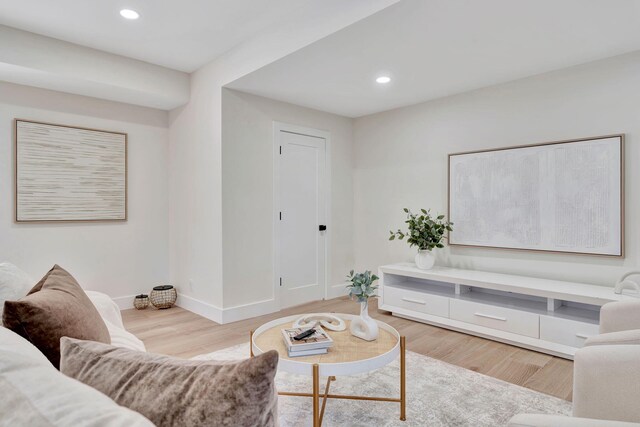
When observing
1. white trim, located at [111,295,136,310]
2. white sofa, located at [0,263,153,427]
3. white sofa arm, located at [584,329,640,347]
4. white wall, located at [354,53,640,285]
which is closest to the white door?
white wall, located at [354,53,640,285]

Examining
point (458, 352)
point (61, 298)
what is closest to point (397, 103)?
point (458, 352)

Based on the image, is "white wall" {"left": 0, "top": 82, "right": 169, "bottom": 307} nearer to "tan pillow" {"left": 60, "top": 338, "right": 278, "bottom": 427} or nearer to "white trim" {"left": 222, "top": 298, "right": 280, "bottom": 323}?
"white trim" {"left": 222, "top": 298, "right": 280, "bottom": 323}

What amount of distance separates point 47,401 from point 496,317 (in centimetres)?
326

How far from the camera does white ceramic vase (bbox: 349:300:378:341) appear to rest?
197cm

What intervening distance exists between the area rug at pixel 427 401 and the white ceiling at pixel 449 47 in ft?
7.67

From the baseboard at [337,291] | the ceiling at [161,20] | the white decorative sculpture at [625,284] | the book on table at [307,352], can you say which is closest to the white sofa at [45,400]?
the book on table at [307,352]

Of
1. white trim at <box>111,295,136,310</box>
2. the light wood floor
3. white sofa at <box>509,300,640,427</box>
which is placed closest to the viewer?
white sofa at <box>509,300,640,427</box>

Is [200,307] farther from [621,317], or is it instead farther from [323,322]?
[621,317]

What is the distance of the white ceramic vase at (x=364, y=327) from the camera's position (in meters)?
1.97

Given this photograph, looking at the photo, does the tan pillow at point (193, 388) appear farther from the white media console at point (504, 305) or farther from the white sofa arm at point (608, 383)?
the white media console at point (504, 305)

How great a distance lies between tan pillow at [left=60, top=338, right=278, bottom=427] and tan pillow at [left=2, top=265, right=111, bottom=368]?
0.41 m

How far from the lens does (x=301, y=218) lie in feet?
14.5

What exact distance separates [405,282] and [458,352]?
131cm

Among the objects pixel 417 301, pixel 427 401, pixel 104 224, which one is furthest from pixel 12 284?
pixel 417 301
